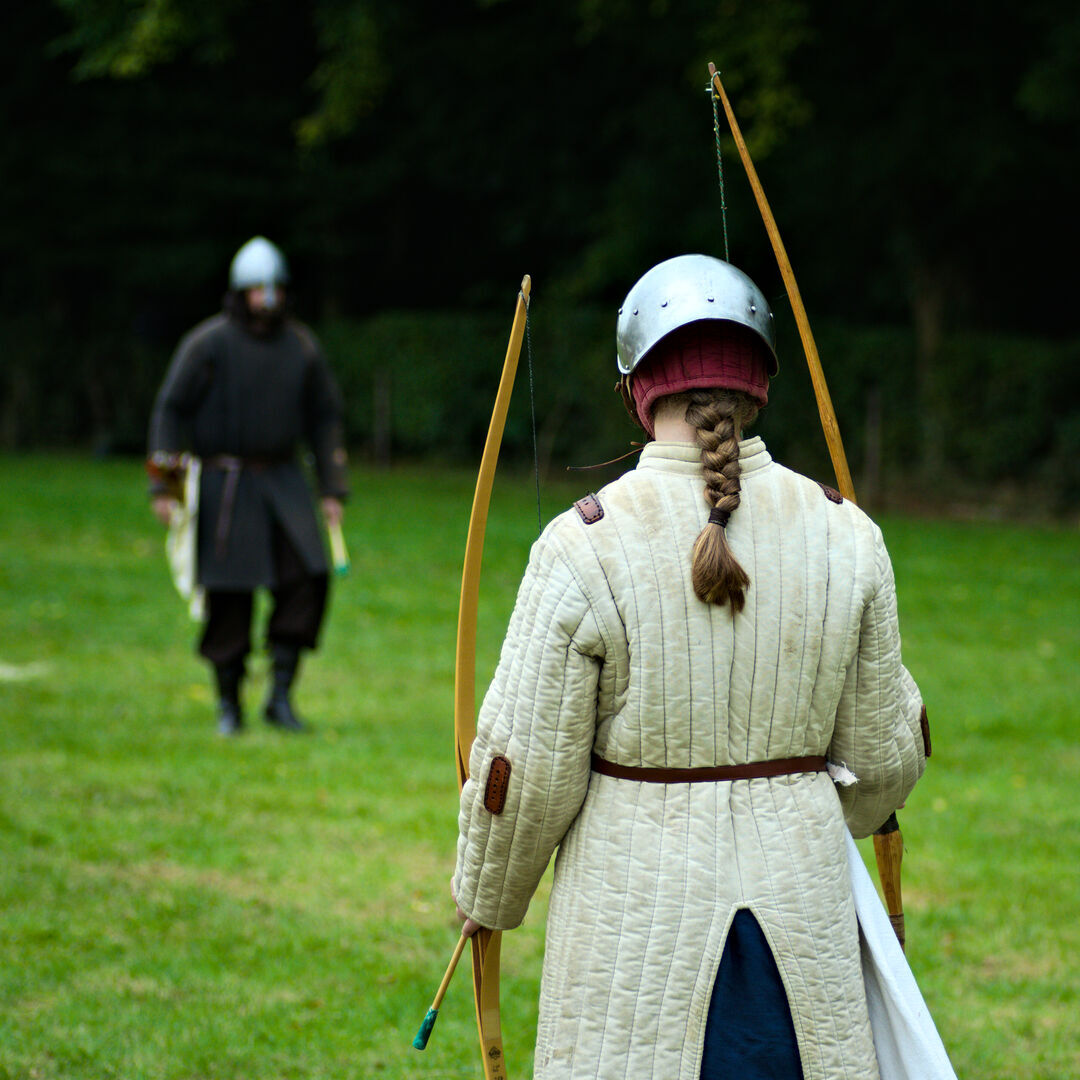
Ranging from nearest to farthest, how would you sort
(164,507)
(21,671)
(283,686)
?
(164,507), (283,686), (21,671)

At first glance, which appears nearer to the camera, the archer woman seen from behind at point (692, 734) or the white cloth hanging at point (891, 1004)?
the archer woman seen from behind at point (692, 734)

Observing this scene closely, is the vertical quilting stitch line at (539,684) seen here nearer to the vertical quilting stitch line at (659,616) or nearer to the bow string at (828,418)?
the vertical quilting stitch line at (659,616)

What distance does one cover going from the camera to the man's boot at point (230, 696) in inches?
292

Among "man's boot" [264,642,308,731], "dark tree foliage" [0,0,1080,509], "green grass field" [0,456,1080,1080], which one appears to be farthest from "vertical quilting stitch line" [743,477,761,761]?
"dark tree foliage" [0,0,1080,509]

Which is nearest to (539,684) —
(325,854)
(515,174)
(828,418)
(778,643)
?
(778,643)

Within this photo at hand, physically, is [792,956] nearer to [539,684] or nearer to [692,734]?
[692,734]

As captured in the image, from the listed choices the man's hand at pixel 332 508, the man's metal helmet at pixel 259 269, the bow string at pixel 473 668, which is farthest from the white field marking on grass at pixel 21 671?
the bow string at pixel 473 668

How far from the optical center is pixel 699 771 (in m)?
2.41

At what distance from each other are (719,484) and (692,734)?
1.22 ft

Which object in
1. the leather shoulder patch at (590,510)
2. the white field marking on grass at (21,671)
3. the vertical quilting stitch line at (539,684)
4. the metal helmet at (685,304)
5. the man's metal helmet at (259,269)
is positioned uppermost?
the man's metal helmet at (259,269)

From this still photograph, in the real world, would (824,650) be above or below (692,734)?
above

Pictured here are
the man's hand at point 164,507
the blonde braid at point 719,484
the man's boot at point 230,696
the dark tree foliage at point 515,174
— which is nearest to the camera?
the blonde braid at point 719,484

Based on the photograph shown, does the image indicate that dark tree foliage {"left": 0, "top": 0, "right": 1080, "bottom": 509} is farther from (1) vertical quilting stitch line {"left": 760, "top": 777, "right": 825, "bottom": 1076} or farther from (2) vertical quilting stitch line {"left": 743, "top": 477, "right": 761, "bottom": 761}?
(1) vertical quilting stitch line {"left": 760, "top": 777, "right": 825, "bottom": 1076}

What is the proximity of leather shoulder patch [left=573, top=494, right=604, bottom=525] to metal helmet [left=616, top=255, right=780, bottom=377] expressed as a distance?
26 cm
